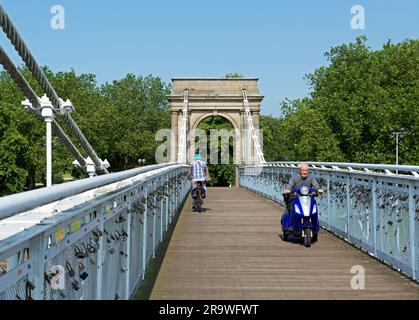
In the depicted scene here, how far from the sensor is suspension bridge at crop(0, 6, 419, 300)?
2881mm

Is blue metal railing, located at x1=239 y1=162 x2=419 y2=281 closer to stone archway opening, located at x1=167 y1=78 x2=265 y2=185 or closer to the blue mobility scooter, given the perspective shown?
the blue mobility scooter

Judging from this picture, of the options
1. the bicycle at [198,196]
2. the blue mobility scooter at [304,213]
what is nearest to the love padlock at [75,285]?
the blue mobility scooter at [304,213]

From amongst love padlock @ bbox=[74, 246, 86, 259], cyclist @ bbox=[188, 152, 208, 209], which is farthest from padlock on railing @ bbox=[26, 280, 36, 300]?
cyclist @ bbox=[188, 152, 208, 209]

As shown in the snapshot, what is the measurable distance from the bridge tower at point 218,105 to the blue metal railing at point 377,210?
120 ft

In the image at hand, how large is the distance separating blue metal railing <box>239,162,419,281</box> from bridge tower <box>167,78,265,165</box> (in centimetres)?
3662

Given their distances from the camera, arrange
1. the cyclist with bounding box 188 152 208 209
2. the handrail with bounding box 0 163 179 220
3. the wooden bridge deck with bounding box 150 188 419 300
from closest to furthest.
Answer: the handrail with bounding box 0 163 179 220 → the wooden bridge deck with bounding box 150 188 419 300 → the cyclist with bounding box 188 152 208 209

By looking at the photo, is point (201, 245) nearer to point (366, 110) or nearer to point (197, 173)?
point (197, 173)

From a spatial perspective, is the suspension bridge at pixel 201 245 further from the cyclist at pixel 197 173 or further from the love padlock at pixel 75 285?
the cyclist at pixel 197 173

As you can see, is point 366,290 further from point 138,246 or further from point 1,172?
point 1,172

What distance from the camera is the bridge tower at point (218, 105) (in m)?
49.2
